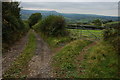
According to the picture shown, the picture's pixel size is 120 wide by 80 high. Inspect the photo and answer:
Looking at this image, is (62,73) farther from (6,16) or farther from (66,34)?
(66,34)

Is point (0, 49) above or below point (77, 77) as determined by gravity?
above

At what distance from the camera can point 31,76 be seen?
6.33 m

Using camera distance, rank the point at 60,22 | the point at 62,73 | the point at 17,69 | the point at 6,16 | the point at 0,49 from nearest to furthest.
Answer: the point at 62,73
the point at 17,69
the point at 0,49
the point at 6,16
the point at 60,22

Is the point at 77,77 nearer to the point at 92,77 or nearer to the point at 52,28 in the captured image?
the point at 92,77

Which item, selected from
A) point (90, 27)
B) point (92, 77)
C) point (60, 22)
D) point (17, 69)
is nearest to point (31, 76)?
point (17, 69)

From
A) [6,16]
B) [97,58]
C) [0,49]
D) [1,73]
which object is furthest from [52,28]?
[1,73]

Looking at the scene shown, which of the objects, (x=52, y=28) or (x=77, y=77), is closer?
(x=77, y=77)

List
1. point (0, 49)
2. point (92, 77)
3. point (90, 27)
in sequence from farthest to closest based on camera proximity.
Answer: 1. point (90, 27)
2. point (0, 49)
3. point (92, 77)

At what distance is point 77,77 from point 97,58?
2726 mm

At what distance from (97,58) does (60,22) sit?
39.3 ft

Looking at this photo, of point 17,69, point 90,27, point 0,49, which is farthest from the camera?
point 90,27

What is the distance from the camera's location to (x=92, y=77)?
584 cm

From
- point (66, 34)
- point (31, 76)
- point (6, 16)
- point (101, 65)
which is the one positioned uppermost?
point (6, 16)

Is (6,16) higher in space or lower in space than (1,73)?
higher
